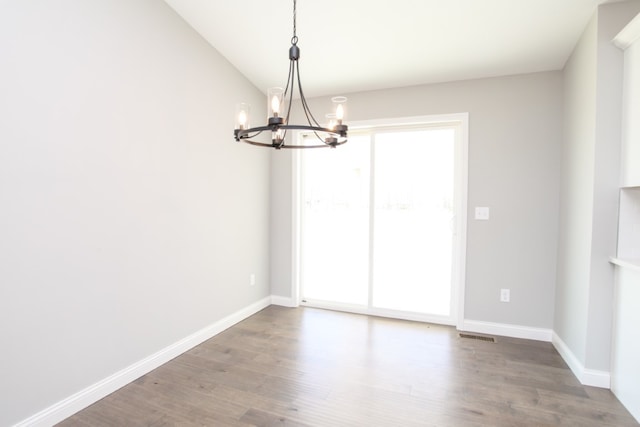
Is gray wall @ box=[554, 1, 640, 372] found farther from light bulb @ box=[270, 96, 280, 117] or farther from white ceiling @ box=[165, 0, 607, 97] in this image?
light bulb @ box=[270, 96, 280, 117]

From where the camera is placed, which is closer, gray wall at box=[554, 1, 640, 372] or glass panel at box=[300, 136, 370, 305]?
gray wall at box=[554, 1, 640, 372]

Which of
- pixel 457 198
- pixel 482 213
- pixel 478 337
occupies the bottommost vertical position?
pixel 478 337

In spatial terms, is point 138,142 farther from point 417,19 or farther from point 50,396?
point 417,19

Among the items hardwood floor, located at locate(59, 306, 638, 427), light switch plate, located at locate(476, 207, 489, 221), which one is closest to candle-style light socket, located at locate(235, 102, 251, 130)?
hardwood floor, located at locate(59, 306, 638, 427)

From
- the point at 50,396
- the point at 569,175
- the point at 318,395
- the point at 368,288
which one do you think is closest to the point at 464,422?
the point at 318,395

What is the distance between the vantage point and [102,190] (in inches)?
82.5

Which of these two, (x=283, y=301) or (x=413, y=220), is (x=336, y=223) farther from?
(x=283, y=301)

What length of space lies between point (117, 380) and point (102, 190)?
1.31 meters

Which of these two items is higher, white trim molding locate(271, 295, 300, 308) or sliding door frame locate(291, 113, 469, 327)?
sliding door frame locate(291, 113, 469, 327)

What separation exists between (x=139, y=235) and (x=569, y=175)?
137 inches

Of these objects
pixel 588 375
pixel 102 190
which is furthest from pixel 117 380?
pixel 588 375

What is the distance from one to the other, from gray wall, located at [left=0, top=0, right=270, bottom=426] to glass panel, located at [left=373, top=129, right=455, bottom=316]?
1.75 meters

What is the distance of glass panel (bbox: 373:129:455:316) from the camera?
341 cm

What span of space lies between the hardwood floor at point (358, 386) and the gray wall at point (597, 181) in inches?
16.6
